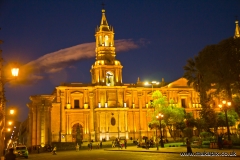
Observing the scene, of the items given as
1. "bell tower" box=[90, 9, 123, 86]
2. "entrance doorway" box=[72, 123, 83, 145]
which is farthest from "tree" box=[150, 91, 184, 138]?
"entrance doorway" box=[72, 123, 83, 145]

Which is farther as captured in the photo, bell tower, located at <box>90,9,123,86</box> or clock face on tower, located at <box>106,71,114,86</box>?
clock face on tower, located at <box>106,71,114,86</box>

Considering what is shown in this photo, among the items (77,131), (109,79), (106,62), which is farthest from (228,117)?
(77,131)

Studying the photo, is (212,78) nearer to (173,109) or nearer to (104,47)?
(173,109)

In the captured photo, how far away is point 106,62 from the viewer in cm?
6200

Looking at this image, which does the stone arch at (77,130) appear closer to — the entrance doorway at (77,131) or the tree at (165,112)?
the entrance doorway at (77,131)

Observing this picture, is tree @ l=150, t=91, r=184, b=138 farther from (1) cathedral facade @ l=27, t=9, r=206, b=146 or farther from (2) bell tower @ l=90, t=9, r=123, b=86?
(2) bell tower @ l=90, t=9, r=123, b=86

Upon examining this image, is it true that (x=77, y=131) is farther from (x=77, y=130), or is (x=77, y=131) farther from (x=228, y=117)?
(x=228, y=117)

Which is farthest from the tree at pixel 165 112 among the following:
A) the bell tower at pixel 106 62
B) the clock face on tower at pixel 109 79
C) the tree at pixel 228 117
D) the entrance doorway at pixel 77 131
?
the entrance doorway at pixel 77 131

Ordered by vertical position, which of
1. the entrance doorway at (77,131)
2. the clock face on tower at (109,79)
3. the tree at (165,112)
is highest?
the clock face on tower at (109,79)

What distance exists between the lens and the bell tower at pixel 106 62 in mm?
61438

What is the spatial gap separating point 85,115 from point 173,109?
17.5 metres

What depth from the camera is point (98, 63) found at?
61.6 m

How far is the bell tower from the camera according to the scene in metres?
61.4

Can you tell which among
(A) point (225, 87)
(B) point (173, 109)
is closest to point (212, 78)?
(A) point (225, 87)
